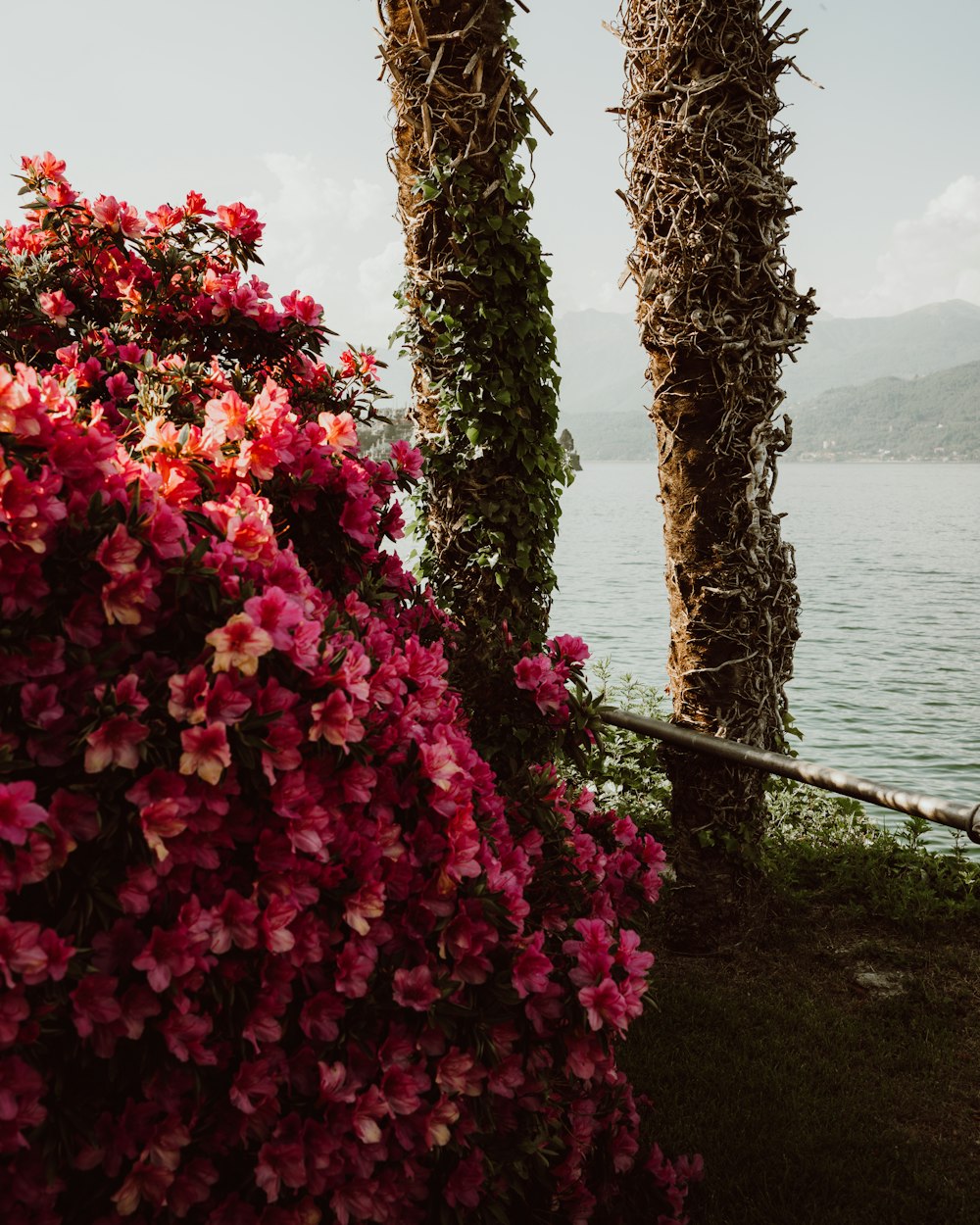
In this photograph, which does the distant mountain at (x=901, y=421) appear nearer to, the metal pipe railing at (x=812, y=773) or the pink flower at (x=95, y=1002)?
the metal pipe railing at (x=812, y=773)

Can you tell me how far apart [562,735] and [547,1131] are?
3.32ft

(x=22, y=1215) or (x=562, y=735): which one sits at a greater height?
(x=562, y=735)

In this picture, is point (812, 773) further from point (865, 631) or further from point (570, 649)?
point (865, 631)

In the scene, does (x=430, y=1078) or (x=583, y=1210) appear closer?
(x=430, y=1078)

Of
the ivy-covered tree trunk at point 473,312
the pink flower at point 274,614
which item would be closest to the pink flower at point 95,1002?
the pink flower at point 274,614

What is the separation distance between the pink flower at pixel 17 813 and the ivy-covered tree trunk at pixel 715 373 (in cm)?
296

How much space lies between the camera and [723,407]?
153 inches

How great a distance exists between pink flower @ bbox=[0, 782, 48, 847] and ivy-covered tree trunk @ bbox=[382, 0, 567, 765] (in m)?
2.32

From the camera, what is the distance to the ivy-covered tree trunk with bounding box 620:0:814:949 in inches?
149

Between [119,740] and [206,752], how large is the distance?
5.3 inches

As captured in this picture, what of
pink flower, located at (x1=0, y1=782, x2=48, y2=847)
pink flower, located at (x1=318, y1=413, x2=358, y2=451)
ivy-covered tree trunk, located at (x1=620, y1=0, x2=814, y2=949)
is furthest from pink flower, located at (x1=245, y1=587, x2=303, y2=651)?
ivy-covered tree trunk, located at (x1=620, y1=0, x2=814, y2=949)

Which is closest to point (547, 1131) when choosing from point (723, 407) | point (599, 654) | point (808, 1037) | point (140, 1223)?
point (140, 1223)

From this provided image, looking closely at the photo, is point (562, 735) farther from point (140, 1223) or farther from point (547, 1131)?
point (140, 1223)

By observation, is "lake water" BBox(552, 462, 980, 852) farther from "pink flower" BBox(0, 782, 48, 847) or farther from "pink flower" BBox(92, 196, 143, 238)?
"pink flower" BBox(0, 782, 48, 847)
